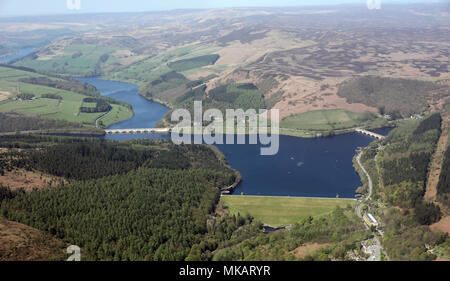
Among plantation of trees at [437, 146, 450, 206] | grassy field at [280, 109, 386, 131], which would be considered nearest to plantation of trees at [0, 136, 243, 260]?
plantation of trees at [437, 146, 450, 206]

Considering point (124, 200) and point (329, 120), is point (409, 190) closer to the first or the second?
point (124, 200)

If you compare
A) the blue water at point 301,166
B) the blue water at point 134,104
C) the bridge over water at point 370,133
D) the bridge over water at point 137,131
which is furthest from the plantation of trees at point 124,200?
the bridge over water at point 370,133

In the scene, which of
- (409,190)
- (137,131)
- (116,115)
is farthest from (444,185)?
(116,115)

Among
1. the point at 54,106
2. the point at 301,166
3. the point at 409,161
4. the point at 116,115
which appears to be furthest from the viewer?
the point at 54,106

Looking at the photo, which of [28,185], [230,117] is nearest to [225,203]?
[28,185]

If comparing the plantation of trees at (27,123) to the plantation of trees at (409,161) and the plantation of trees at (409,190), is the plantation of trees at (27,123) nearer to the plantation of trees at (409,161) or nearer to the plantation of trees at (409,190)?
the plantation of trees at (409,161)

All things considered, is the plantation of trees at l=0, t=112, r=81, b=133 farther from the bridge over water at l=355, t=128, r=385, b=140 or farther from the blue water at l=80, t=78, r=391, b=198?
the bridge over water at l=355, t=128, r=385, b=140

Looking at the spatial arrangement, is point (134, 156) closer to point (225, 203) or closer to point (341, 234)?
point (225, 203)
